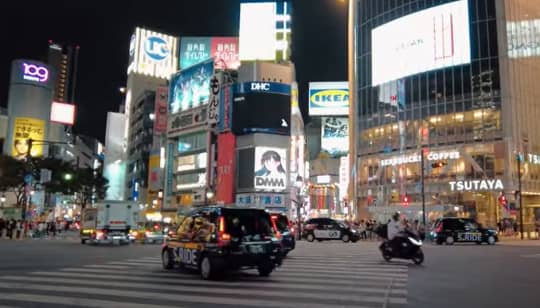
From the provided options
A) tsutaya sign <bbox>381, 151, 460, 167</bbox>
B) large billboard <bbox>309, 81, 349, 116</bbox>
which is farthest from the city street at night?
large billboard <bbox>309, 81, 349, 116</bbox>

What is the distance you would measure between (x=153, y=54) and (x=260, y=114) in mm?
51455

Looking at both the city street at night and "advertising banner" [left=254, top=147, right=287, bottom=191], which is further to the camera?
"advertising banner" [left=254, top=147, right=287, bottom=191]

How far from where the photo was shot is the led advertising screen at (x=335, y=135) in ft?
373

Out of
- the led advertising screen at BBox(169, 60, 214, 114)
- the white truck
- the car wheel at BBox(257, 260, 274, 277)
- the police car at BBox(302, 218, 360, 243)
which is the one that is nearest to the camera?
the car wheel at BBox(257, 260, 274, 277)

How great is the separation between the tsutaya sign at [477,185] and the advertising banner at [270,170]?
20852 millimetres

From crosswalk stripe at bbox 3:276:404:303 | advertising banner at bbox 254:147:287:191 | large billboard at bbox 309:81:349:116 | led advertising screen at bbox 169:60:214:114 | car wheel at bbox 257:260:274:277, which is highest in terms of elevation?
large billboard at bbox 309:81:349:116

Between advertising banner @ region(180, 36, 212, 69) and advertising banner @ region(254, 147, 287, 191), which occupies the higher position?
advertising banner @ region(180, 36, 212, 69)

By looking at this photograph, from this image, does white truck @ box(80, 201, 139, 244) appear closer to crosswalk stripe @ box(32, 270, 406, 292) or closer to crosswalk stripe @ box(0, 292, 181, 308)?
crosswalk stripe @ box(32, 270, 406, 292)

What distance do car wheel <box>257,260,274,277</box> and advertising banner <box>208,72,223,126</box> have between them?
187 ft

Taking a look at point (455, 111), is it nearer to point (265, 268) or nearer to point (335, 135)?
point (265, 268)

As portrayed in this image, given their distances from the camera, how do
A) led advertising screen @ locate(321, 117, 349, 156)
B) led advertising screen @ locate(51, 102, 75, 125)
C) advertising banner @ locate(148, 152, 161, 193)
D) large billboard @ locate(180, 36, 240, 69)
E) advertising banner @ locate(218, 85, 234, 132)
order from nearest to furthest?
advertising banner @ locate(218, 85, 234, 132), led advertising screen @ locate(51, 102, 75, 125), advertising banner @ locate(148, 152, 161, 193), large billboard @ locate(180, 36, 240, 69), led advertising screen @ locate(321, 117, 349, 156)

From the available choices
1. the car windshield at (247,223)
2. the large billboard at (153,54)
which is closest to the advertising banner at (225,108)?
the large billboard at (153,54)

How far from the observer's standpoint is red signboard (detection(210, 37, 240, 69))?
94.3 m

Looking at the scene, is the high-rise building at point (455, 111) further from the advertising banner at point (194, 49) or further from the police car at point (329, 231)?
the advertising banner at point (194, 49)
